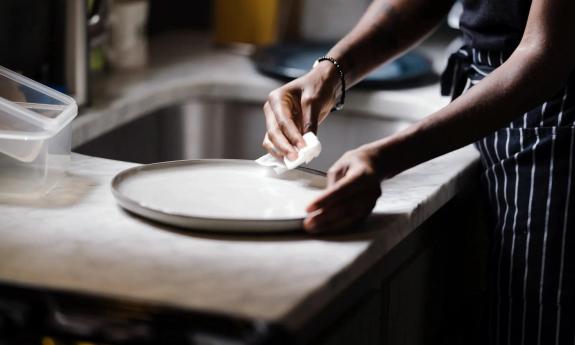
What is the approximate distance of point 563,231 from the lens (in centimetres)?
137

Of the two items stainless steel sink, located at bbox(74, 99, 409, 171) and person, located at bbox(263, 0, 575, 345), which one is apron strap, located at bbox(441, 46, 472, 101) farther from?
stainless steel sink, located at bbox(74, 99, 409, 171)

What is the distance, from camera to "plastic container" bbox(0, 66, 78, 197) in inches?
46.9

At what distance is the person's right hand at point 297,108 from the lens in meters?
1.31

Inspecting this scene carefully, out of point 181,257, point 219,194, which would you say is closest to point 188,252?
point 181,257

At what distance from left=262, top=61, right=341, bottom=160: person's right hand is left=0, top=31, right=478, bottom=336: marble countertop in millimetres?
143

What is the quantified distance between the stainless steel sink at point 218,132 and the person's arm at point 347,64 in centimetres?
25

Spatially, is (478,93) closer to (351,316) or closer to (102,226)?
(351,316)

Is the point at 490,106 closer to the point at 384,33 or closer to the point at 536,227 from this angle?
the point at 536,227

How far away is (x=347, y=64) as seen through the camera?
1505mm

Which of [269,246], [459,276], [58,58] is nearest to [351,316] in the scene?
[269,246]

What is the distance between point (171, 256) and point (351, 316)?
0.77ft

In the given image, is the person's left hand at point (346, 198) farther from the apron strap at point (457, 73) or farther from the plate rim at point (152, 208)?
the apron strap at point (457, 73)

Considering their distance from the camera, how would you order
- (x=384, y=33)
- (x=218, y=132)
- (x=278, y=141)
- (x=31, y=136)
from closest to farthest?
(x=31, y=136)
(x=278, y=141)
(x=384, y=33)
(x=218, y=132)

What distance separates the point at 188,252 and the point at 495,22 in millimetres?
625
